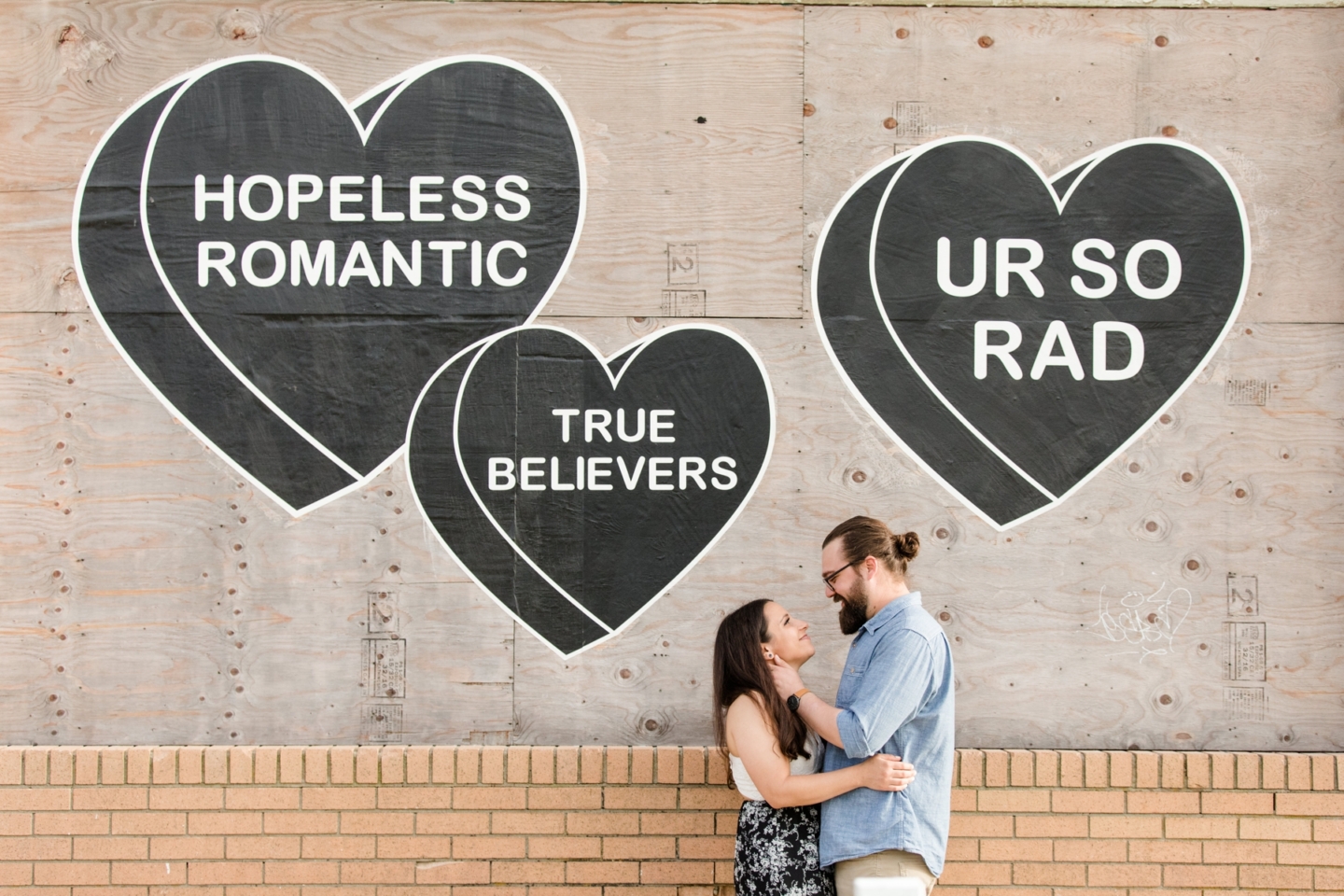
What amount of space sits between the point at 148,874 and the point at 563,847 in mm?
1632

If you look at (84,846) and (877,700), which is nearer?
(877,700)

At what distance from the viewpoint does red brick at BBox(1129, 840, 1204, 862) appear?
415 cm

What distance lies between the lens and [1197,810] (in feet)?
13.6

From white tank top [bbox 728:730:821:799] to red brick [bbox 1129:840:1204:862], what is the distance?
1689mm

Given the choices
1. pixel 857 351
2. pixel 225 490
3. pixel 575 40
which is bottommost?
pixel 225 490

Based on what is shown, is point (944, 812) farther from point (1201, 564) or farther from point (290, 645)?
point (290, 645)

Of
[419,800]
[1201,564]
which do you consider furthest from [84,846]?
[1201,564]

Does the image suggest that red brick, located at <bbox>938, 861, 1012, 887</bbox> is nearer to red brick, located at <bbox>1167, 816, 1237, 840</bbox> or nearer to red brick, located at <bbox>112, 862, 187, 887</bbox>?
red brick, located at <bbox>1167, 816, 1237, 840</bbox>

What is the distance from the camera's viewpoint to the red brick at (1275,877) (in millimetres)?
4160

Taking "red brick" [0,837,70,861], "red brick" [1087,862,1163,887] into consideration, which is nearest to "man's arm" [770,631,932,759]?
"red brick" [1087,862,1163,887]

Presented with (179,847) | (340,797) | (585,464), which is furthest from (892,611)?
(179,847)

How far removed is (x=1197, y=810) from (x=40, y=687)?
459 cm

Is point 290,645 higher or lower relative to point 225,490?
lower

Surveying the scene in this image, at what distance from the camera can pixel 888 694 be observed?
3107mm
